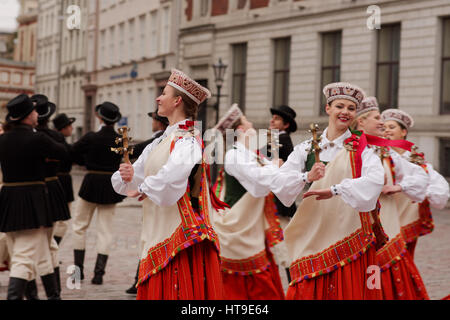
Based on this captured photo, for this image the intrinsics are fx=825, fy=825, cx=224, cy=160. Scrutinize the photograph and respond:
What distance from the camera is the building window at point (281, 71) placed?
3097 centimetres

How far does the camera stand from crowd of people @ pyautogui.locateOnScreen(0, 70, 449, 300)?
5.47 meters

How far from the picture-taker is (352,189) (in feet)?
18.4

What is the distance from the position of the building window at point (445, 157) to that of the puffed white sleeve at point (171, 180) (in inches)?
785

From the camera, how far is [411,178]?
25.2 feet

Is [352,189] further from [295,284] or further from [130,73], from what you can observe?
[130,73]

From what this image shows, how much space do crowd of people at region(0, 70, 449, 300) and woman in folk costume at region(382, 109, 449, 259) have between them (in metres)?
0.01

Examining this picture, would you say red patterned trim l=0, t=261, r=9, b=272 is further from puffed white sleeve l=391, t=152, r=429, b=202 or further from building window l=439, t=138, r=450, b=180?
building window l=439, t=138, r=450, b=180

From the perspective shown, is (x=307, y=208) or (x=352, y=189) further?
(x=307, y=208)

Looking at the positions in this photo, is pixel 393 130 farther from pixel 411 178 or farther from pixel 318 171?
pixel 318 171

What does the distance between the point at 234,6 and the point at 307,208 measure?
1132 inches

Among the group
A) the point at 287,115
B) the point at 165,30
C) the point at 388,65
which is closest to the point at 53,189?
the point at 287,115

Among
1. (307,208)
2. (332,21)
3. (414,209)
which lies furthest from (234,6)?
(307,208)

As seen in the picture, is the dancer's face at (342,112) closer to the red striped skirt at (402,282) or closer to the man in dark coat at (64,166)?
the red striped skirt at (402,282)

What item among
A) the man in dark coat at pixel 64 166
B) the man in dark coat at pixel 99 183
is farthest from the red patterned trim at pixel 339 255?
the man in dark coat at pixel 64 166
